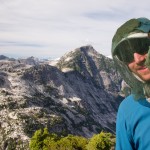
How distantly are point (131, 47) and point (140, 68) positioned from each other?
302mm

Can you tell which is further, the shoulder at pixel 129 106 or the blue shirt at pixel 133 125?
the shoulder at pixel 129 106

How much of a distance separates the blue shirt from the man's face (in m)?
0.31

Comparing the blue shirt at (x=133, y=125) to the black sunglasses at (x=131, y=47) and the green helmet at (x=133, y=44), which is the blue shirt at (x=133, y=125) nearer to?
the green helmet at (x=133, y=44)

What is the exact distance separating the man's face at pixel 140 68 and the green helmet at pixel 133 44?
0.21 ft

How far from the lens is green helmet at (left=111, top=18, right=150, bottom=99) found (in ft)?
13.9

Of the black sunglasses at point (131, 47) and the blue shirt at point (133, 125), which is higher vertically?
the black sunglasses at point (131, 47)

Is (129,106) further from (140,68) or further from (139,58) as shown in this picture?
(139,58)

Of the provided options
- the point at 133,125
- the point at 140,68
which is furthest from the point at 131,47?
the point at 133,125

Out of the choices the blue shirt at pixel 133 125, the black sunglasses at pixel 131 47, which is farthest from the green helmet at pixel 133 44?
the blue shirt at pixel 133 125

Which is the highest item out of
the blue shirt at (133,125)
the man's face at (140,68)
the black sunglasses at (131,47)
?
the black sunglasses at (131,47)

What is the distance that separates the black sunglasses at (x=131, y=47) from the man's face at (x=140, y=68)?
2.5 inches

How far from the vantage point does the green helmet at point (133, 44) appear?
4227 millimetres

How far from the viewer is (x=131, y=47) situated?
4.33 m

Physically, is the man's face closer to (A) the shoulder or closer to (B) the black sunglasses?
(B) the black sunglasses
